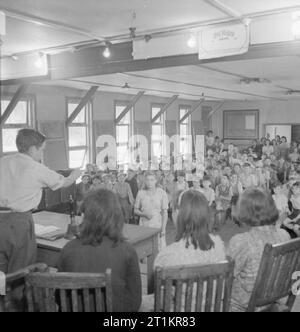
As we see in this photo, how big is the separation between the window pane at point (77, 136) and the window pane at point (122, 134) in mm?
1225

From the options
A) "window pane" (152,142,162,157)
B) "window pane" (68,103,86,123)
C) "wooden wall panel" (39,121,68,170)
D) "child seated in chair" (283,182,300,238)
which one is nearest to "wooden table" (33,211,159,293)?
"child seated in chair" (283,182,300,238)

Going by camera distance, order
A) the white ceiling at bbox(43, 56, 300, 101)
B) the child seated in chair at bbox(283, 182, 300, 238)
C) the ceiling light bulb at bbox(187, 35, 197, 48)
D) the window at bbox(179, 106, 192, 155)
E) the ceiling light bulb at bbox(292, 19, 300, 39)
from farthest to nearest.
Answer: the window at bbox(179, 106, 192, 155)
the white ceiling at bbox(43, 56, 300, 101)
the child seated in chair at bbox(283, 182, 300, 238)
the ceiling light bulb at bbox(187, 35, 197, 48)
the ceiling light bulb at bbox(292, 19, 300, 39)

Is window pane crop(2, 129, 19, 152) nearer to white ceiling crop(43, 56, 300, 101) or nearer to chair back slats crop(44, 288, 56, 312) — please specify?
white ceiling crop(43, 56, 300, 101)

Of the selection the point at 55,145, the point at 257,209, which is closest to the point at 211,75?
the point at 55,145

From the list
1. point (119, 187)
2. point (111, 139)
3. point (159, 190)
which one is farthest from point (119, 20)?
point (111, 139)

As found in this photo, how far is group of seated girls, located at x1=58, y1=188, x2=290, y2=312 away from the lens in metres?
1.99

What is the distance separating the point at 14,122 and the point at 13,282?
21.7 feet

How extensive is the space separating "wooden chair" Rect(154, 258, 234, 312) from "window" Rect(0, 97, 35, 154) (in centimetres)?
658

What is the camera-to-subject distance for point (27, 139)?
2.80 m

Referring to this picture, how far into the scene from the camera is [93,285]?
165 centimetres

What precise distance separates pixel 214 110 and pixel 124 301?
1390 centimetres

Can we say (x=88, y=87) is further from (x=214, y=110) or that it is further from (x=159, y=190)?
(x=214, y=110)

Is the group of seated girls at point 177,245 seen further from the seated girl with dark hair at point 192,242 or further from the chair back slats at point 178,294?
the chair back slats at point 178,294

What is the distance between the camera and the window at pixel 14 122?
7.72 meters
